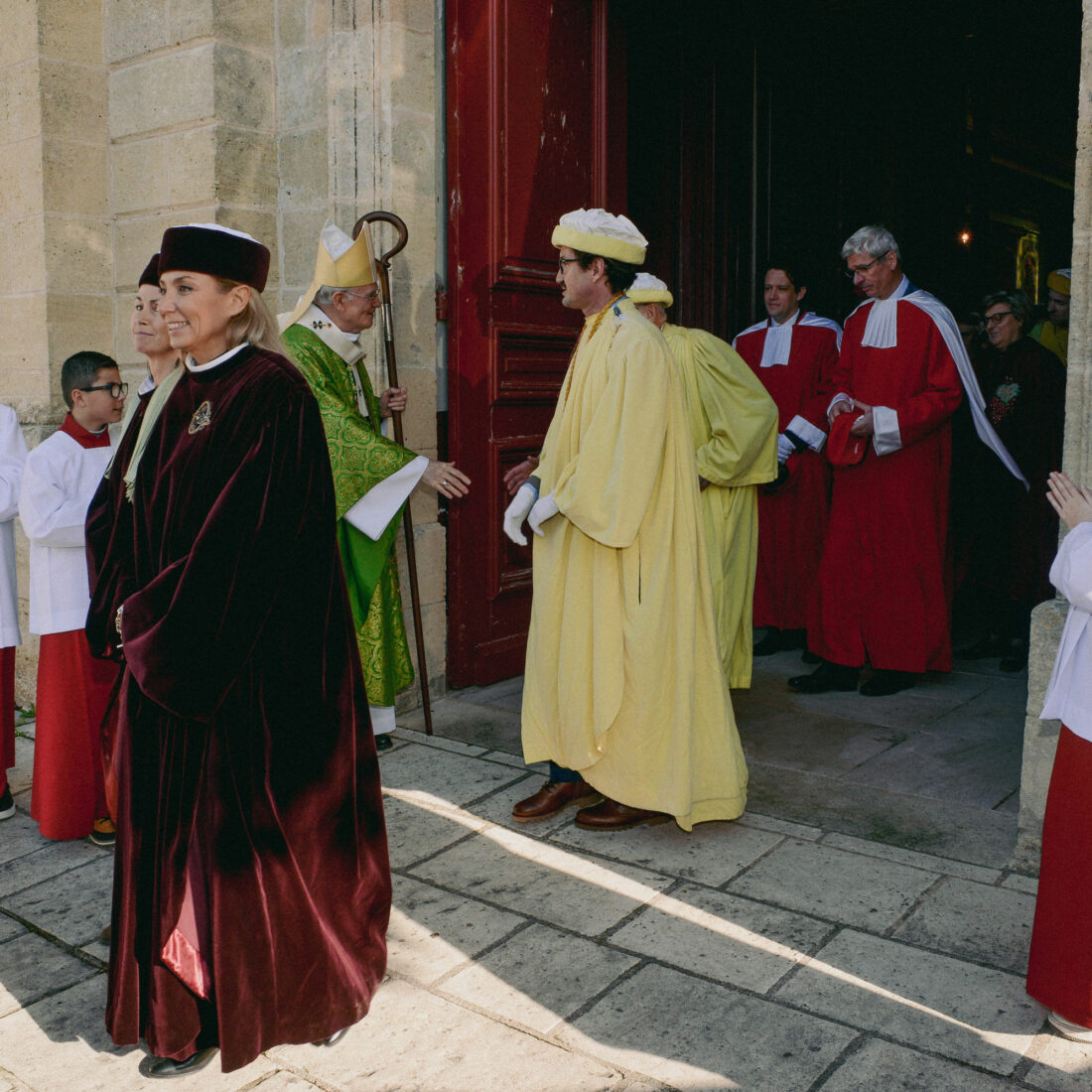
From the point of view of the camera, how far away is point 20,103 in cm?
515

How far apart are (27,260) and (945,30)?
6.47 meters

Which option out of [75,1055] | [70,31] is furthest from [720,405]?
[75,1055]

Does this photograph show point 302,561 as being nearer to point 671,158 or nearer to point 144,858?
point 144,858

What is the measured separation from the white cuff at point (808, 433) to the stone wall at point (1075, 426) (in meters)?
2.55

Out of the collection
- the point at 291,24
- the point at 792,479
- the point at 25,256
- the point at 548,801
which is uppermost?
the point at 291,24

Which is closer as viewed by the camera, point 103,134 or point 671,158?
point 103,134

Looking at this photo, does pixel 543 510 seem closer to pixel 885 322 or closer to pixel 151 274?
pixel 151 274

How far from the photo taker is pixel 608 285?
375 cm

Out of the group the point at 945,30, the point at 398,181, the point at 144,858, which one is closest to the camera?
the point at 144,858

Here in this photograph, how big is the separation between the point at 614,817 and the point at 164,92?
360 cm

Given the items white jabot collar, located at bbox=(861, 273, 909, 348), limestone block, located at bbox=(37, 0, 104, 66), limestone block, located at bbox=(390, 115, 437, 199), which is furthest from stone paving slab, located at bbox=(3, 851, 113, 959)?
white jabot collar, located at bbox=(861, 273, 909, 348)

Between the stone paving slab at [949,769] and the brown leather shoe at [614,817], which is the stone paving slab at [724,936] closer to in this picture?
the brown leather shoe at [614,817]

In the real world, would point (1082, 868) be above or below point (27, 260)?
below

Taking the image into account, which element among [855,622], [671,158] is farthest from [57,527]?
[671,158]
